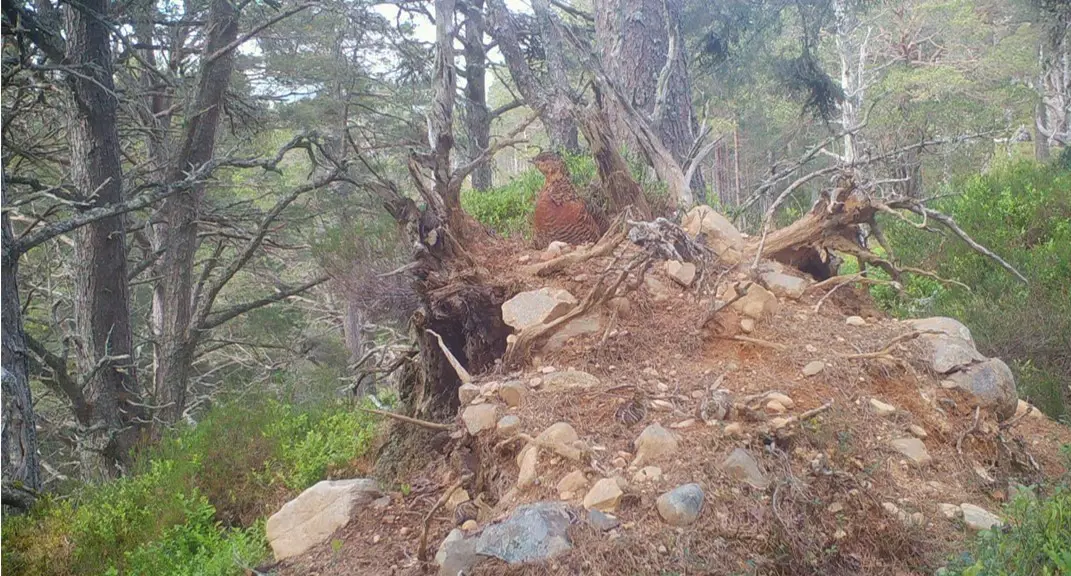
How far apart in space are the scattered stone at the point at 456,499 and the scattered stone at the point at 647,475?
3.01ft

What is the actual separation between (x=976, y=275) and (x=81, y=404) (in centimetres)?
846

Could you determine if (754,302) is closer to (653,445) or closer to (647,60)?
(653,445)

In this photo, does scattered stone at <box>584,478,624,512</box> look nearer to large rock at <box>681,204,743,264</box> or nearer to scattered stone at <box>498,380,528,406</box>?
scattered stone at <box>498,380,528,406</box>

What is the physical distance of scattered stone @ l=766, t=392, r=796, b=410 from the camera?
3.63 meters

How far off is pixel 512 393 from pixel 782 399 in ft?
4.51

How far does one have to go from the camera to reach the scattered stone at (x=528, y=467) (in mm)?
3353

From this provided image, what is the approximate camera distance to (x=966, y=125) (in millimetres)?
18438

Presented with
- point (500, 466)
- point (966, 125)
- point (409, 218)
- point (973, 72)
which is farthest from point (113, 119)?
point (973, 72)

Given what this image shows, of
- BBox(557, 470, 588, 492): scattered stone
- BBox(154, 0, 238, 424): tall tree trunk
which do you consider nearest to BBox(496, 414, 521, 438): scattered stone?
BBox(557, 470, 588, 492): scattered stone

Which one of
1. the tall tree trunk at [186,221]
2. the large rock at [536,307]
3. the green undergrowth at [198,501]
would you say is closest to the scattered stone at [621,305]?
the large rock at [536,307]

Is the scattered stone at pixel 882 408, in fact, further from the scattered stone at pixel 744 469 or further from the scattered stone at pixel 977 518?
the scattered stone at pixel 744 469

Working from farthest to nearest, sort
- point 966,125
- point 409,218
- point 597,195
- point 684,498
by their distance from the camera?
point 966,125
point 597,195
point 409,218
point 684,498

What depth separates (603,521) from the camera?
2.95 meters

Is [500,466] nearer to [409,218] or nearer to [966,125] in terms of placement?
[409,218]
